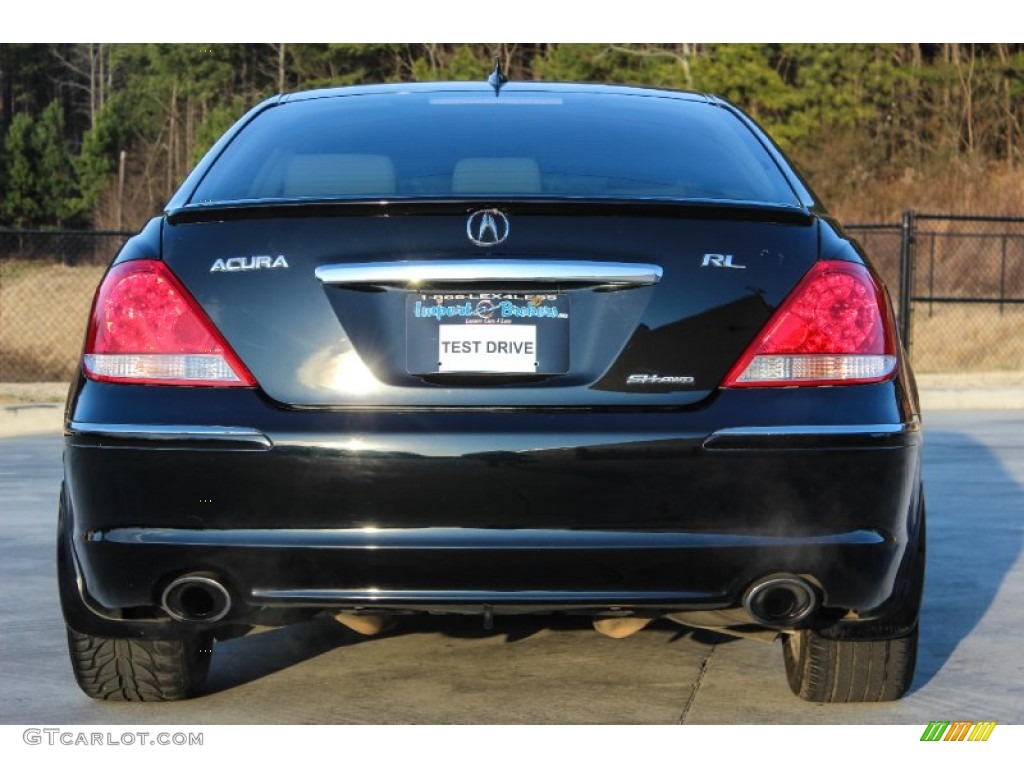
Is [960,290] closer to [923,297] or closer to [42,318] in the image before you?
[923,297]

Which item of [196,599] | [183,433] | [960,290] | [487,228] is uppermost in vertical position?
[487,228]

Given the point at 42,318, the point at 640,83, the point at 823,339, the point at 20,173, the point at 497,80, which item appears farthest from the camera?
the point at 20,173

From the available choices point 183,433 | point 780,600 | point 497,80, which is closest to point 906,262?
point 497,80

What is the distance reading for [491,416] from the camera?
414cm

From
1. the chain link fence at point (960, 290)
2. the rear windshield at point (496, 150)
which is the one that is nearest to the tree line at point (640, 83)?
the chain link fence at point (960, 290)

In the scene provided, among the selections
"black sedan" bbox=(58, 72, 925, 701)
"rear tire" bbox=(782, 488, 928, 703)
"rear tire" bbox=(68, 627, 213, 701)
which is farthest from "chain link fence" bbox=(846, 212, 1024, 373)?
"black sedan" bbox=(58, 72, 925, 701)

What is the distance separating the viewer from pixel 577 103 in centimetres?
535

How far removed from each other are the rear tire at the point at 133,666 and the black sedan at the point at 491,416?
524 mm

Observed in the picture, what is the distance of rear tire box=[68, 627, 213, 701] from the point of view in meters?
4.84

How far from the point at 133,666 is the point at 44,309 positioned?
3198cm

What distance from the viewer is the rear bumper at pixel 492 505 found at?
4125 mm
